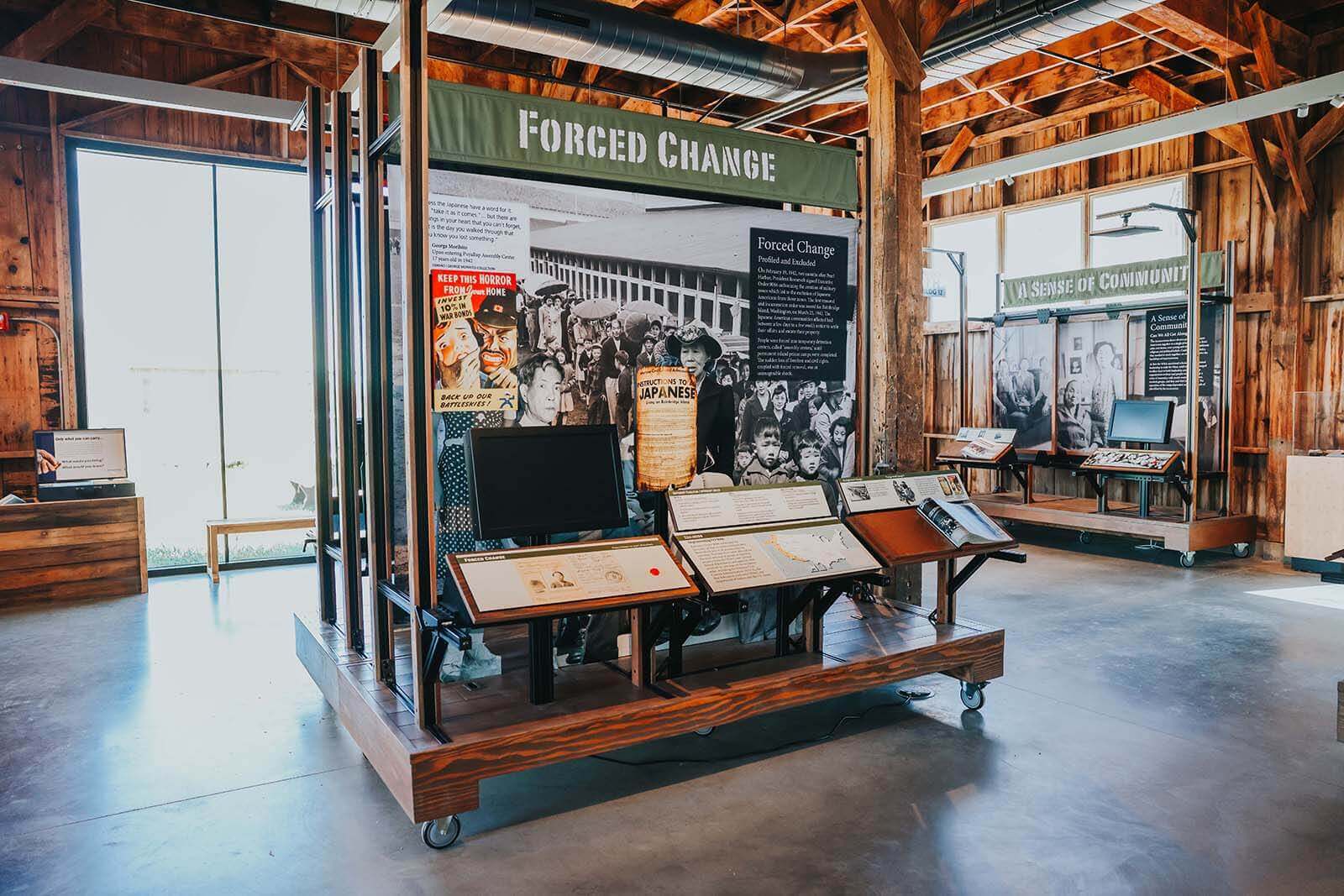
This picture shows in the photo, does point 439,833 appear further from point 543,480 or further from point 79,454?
point 79,454

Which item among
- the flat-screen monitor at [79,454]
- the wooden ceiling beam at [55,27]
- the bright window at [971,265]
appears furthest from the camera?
the bright window at [971,265]

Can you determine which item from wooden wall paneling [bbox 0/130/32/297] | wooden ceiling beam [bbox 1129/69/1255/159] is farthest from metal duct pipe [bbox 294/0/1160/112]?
wooden wall paneling [bbox 0/130/32/297]

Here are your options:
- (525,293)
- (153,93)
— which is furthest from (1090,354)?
(153,93)

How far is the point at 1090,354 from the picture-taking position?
33.4ft

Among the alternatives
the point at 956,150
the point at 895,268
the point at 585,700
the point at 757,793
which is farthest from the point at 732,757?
the point at 956,150

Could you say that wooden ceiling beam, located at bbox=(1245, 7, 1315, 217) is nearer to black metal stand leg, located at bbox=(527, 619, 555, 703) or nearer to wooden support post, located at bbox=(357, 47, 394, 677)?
wooden support post, located at bbox=(357, 47, 394, 677)

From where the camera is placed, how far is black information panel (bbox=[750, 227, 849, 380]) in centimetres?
464

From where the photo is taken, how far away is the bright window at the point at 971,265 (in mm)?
11602

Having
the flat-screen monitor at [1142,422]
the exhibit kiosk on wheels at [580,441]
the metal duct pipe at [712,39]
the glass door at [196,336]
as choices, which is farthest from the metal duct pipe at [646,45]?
the flat-screen monitor at [1142,422]

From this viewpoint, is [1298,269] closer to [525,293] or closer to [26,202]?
[525,293]

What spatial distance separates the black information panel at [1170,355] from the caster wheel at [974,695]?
6.11 metres

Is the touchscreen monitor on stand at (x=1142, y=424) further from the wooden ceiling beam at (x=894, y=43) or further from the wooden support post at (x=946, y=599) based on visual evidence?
the wooden ceiling beam at (x=894, y=43)

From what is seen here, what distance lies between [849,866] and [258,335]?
7621 mm

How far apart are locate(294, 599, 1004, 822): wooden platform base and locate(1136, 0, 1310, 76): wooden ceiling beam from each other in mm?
5172
